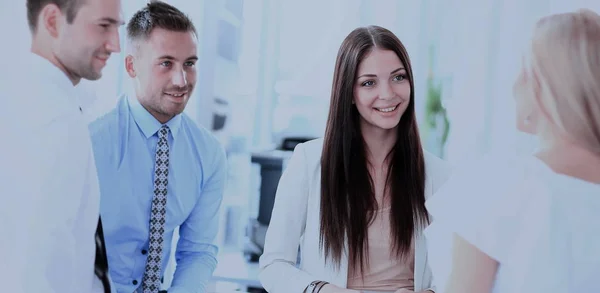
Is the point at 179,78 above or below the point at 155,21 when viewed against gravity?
below

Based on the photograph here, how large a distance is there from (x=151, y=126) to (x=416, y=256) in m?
0.85

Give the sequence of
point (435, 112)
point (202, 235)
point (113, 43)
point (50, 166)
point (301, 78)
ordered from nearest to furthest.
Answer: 1. point (50, 166)
2. point (113, 43)
3. point (202, 235)
4. point (435, 112)
5. point (301, 78)

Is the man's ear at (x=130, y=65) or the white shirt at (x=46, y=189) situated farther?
the man's ear at (x=130, y=65)

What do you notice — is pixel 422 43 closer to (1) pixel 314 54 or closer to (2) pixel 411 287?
(1) pixel 314 54

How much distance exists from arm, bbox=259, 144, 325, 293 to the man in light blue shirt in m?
0.29

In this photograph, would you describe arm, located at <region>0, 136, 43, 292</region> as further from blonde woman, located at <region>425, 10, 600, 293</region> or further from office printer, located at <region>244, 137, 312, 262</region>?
office printer, located at <region>244, 137, 312, 262</region>

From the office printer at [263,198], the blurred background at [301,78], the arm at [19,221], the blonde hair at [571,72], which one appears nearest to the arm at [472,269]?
the blonde hair at [571,72]

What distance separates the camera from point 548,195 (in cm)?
94

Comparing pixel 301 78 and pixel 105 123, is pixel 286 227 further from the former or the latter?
pixel 301 78

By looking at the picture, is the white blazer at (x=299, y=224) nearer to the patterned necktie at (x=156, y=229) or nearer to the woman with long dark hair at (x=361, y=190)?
the woman with long dark hair at (x=361, y=190)

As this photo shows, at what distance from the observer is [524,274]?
979mm

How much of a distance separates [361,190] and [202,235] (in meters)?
0.56

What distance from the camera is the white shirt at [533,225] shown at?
3.11 feet

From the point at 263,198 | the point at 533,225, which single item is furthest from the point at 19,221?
the point at 263,198
